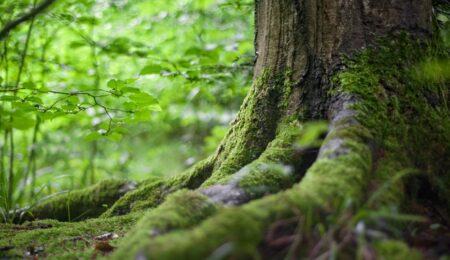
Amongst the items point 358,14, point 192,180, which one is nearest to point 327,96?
point 358,14

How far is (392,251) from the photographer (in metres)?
1.43

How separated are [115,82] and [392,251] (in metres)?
1.96

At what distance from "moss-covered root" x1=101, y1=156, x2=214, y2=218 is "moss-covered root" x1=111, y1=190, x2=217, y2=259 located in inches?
44.8

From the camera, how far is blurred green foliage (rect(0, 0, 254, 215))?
3127 mm

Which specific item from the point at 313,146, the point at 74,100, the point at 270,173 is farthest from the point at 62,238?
the point at 313,146

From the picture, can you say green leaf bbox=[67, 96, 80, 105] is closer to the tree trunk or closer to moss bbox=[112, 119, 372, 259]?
the tree trunk

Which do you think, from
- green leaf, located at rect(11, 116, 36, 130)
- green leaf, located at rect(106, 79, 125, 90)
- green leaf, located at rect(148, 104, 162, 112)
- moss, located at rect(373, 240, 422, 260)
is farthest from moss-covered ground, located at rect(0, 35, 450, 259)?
green leaf, located at rect(106, 79, 125, 90)

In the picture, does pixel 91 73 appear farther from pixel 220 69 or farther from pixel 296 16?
pixel 296 16

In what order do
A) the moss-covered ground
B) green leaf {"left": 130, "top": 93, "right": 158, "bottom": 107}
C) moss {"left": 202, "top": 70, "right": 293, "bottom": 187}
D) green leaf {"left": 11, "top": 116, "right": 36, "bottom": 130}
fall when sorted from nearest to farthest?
the moss-covered ground, green leaf {"left": 11, "top": 116, "right": 36, "bottom": 130}, moss {"left": 202, "top": 70, "right": 293, "bottom": 187}, green leaf {"left": 130, "top": 93, "right": 158, "bottom": 107}

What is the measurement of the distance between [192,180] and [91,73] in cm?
335

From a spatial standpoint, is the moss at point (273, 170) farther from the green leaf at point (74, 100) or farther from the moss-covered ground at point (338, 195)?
the green leaf at point (74, 100)

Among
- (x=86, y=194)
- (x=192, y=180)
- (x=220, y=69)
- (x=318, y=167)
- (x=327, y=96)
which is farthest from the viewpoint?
(x=220, y=69)

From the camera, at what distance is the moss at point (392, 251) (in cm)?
140

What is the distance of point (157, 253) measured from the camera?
1.31 m
